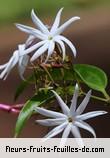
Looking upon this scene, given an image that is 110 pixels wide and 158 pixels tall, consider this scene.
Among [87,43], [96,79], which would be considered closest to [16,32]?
[87,43]

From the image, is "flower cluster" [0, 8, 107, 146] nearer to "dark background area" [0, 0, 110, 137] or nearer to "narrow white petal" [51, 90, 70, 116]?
"narrow white petal" [51, 90, 70, 116]

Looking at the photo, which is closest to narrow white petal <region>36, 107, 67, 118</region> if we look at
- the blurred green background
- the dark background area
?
the dark background area

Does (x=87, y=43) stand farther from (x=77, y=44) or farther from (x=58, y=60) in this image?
(x=58, y=60)

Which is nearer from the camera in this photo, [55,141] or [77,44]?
[55,141]

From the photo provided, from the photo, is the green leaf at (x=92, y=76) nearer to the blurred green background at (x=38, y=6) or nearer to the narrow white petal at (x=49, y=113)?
the narrow white petal at (x=49, y=113)

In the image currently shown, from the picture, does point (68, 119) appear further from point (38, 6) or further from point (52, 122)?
point (38, 6)

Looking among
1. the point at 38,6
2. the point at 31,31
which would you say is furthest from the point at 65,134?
the point at 38,6

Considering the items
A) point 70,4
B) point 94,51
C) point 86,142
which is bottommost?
point 86,142

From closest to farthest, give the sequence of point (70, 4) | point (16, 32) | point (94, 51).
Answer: point (94, 51) → point (16, 32) → point (70, 4)
